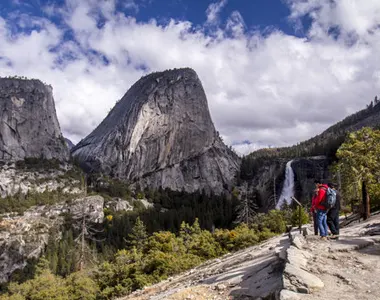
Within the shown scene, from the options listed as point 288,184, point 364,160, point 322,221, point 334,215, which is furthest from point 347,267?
point 288,184

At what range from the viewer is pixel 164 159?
14038 cm

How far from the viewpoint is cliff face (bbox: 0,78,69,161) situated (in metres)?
129

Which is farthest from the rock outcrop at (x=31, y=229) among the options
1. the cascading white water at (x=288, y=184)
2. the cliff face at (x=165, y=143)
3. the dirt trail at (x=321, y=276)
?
the dirt trail at (x=321, y=276)

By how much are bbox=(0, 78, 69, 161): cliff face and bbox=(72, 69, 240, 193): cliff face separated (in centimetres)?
1573

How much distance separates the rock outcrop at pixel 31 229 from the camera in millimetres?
74375

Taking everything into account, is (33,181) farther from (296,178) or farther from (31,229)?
(296,178)

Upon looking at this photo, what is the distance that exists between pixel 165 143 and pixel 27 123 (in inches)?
2149

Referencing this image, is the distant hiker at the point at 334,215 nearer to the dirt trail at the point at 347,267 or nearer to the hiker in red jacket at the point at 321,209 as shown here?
the hiker in red jacket at the point at 321,209

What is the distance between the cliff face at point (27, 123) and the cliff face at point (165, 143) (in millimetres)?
15733

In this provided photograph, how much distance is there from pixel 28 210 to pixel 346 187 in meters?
90.8

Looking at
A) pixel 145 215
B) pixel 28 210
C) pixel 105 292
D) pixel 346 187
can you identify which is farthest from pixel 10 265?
pixel 346 187

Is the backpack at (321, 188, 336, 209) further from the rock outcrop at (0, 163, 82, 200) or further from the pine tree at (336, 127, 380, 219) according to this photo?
the rock outcrop at (0, 163, 82, 200)

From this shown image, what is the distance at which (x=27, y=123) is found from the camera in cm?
13475

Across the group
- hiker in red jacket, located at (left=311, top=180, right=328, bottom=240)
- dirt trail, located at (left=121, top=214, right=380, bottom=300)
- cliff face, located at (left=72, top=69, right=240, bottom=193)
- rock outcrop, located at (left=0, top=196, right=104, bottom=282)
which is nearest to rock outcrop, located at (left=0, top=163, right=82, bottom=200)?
rock outcrop, located at (left=0, top=196, right=104, bottom=282)
